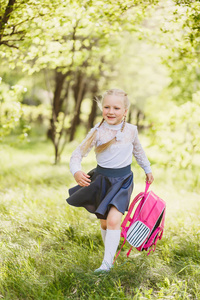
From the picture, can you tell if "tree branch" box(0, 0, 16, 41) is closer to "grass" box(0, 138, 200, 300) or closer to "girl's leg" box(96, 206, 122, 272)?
"grass" box(0, 138, 200, 300)

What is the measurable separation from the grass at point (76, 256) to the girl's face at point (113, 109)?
1.27 m

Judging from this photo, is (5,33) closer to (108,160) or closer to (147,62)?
(108,160)

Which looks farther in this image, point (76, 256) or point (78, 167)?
point (76, 256)

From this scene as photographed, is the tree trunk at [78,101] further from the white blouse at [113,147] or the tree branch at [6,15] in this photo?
the white blouse at [113,147]

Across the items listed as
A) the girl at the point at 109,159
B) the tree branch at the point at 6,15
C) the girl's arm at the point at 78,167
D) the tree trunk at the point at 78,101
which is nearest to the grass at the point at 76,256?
the girl at the point at 109,159

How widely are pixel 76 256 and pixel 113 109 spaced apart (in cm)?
142

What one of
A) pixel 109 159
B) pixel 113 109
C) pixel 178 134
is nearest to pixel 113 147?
pixel 109 159

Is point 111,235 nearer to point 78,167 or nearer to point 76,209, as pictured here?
point 78,167

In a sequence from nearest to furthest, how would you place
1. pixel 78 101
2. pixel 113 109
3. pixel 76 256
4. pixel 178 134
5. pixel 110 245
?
1. pixel 110 245
2. pixel 113 109
3. pixel 76 256
4. pixel 178 134
5. pixel 78 101

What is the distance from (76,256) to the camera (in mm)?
3176

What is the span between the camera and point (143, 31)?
529 cm

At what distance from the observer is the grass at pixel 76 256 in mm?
2641

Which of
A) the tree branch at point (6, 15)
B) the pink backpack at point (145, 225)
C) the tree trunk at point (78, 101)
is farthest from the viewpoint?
the tree trunk at point (78, 101)

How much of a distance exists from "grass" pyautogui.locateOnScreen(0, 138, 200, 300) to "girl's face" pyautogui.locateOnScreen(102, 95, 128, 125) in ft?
4.17
